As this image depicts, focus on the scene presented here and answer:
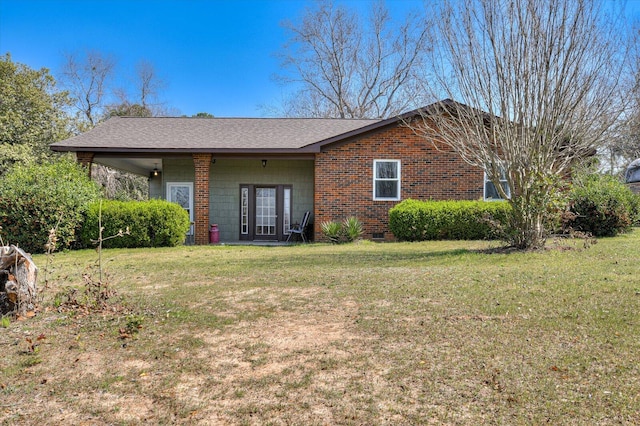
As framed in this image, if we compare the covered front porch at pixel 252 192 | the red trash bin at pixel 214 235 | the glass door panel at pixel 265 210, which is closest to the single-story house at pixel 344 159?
the red trash bin at pixel 214 235

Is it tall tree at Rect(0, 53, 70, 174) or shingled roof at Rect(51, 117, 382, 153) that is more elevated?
tall tree at Rect(0, 53, 70, 174)

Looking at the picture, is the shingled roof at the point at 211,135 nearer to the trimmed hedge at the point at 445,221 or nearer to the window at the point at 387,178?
the window at the point at 387,178

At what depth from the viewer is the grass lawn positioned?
2715mm

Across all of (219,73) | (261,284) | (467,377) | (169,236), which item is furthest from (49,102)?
(467,377)

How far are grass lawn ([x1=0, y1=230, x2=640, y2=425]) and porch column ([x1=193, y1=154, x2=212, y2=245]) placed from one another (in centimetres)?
702

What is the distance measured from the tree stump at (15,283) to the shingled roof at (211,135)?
29.5ft

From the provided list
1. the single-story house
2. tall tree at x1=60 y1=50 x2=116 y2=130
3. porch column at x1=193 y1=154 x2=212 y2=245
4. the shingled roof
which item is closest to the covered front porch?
the single-story house

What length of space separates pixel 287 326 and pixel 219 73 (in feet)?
85.3

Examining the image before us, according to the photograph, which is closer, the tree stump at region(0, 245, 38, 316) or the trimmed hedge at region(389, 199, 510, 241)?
the tree stump at region(0, 245, 38, 316)

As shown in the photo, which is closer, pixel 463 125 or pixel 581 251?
pixel 581 251

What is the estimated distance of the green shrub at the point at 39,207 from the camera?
10352mm

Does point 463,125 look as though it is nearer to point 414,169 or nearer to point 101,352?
point 414,169

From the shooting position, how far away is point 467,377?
3.09 m

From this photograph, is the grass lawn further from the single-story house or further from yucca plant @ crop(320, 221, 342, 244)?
the single-story house
